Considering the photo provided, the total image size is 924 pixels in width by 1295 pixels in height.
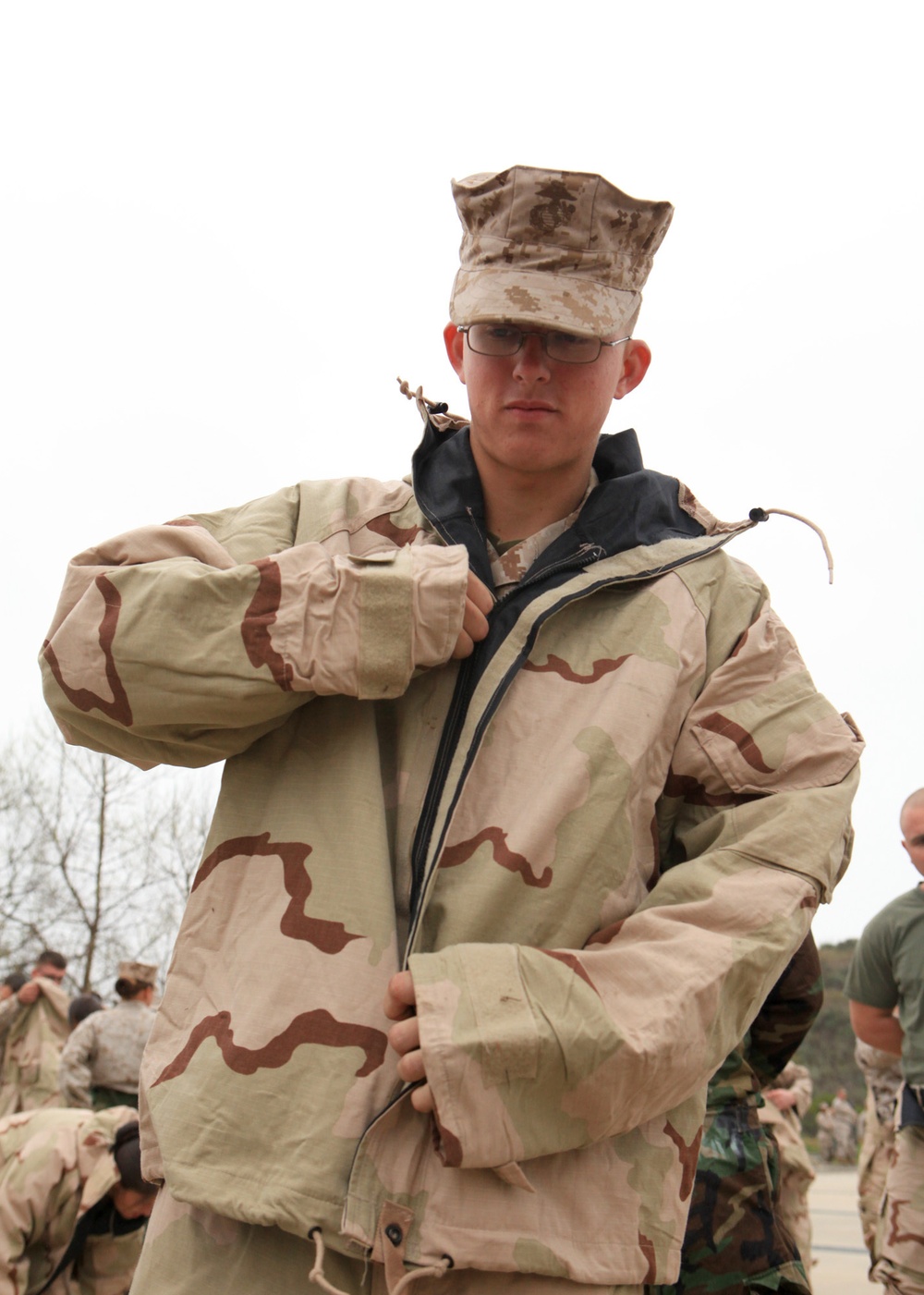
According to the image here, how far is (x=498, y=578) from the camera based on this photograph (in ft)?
8.50

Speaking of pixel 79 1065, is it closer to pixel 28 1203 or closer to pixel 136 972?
pixel 136 972

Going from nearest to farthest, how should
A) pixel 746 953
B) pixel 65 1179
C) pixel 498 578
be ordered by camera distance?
1. pixel 746 953
2. pixel 498 578
3. pixel 65 1179

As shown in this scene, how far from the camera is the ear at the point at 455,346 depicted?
2.68 m

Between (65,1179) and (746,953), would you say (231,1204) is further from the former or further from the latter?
(65,1179)

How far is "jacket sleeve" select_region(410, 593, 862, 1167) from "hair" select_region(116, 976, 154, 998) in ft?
26.3

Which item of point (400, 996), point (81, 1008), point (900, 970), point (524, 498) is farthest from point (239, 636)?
point (81, 1008)

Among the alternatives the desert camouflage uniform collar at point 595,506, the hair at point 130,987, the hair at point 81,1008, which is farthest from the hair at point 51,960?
Answer: the desert camouflage uniform collar at point 595,506

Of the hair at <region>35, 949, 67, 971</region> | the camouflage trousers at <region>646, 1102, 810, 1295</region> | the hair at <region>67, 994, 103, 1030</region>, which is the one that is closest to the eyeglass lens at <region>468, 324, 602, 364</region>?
the camouflage trousers at <region>646, 1102, 810, 1295</region>

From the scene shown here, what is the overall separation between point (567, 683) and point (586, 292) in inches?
26.5

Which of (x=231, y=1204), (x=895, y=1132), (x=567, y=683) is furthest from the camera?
(x=895, y=1132)

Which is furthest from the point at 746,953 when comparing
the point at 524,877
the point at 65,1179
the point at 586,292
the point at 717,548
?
the point at 65,1179

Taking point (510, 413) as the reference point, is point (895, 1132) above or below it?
below

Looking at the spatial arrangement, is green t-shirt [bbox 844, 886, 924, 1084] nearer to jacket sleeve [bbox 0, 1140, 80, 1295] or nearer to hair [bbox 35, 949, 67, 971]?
jacket sleeve [bbox 0, 1140, 80, 1295]

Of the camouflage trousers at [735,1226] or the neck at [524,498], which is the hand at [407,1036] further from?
the camouflage trousers at [735,1226]
